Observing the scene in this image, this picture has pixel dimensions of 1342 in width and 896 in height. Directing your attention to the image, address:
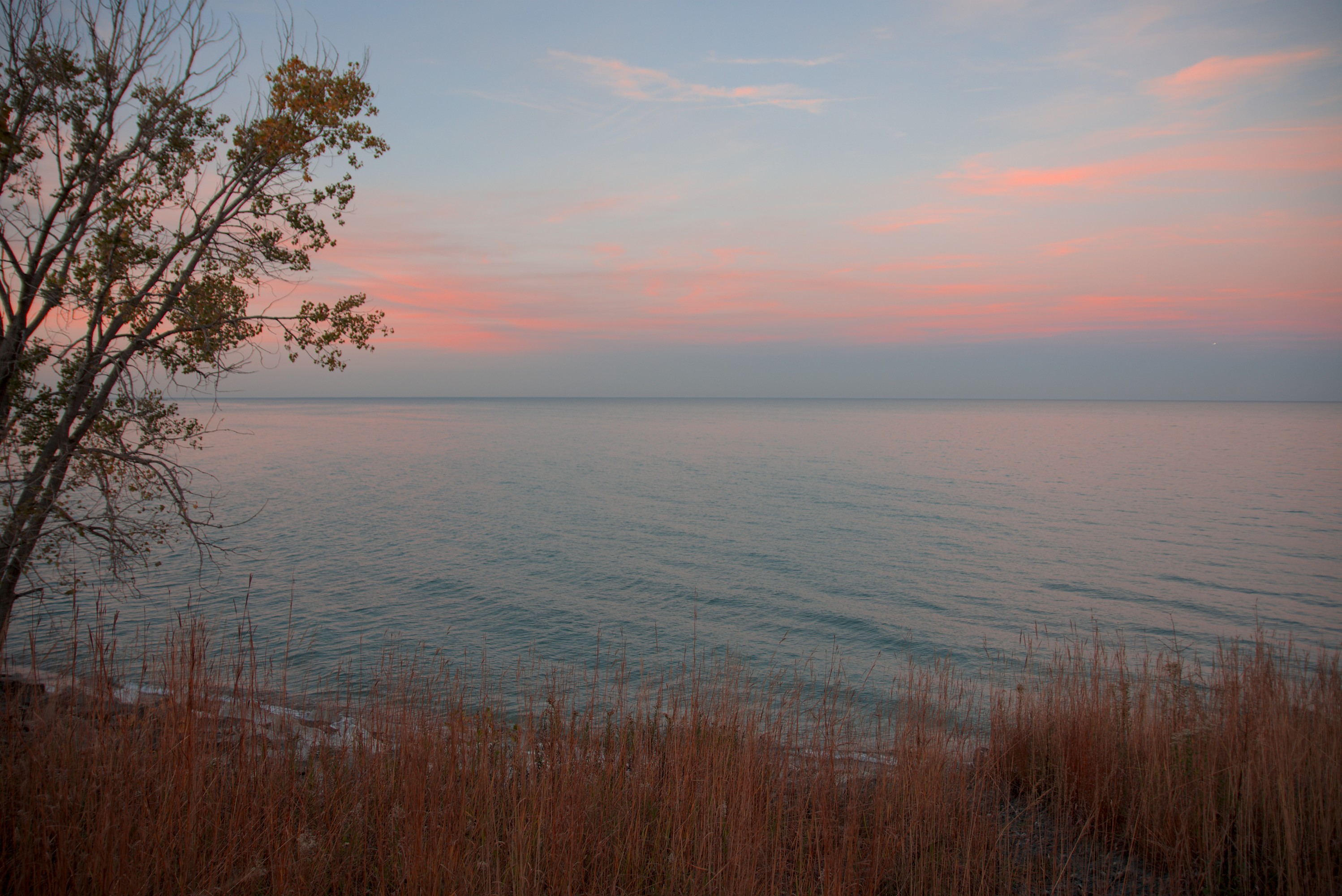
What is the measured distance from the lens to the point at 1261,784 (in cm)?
491

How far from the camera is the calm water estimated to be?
53.2ft

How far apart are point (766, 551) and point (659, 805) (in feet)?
63.7

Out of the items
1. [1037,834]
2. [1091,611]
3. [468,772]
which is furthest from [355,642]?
[1091,611]

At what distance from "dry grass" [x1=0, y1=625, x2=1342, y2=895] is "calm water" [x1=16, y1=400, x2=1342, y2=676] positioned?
4.96 m

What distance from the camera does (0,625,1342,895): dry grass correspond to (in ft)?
14.0

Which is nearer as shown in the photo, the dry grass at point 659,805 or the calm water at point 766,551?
the dry grass at point 659,805

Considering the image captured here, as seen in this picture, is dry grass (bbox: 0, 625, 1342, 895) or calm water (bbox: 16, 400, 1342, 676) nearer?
dry grass (bbox: 0, 625, 1342, 895)

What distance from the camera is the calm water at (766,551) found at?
16.2 metres

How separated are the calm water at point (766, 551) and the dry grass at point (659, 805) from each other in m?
4.96

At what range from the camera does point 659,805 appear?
→ 539 cm

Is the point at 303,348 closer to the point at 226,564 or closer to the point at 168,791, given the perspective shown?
the point at 168,791

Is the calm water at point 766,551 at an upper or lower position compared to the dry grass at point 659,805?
lower

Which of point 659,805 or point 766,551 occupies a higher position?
point 659,805

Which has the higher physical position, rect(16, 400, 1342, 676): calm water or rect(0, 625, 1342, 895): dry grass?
rect(0, 625, 1342, 895): dry grass
